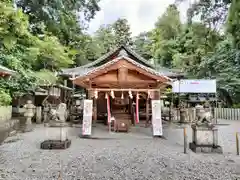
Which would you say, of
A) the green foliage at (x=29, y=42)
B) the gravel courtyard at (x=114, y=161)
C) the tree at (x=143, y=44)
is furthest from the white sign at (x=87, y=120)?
the tree at (x=143, y=44)

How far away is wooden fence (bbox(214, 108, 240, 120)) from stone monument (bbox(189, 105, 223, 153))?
423 inches

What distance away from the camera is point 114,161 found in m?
6.10

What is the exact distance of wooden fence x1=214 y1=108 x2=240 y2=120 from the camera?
691 inches

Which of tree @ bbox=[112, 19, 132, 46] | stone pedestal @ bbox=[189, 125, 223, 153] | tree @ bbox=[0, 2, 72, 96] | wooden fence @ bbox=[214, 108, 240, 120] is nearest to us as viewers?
tree @ bbox=[0, 2, 72, 96]

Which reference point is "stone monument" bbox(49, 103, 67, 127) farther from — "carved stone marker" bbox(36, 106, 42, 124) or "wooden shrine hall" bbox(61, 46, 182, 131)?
"carved stone marker" bbox(36, 106, 42, 124)

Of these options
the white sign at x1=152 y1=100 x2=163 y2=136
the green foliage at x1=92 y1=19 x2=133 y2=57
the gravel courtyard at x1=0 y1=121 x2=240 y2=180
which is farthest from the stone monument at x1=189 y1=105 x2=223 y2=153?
the green foliage at x1=92 y1=19 x2=133 y2=57

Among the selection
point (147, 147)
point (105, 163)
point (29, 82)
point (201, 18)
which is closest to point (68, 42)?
point (29, 82)

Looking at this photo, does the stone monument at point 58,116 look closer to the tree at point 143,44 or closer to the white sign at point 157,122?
the white sign at point 157,122

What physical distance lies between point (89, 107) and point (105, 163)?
165 inches

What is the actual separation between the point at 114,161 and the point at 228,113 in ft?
49.7

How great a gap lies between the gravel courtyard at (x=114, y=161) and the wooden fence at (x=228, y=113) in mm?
9534

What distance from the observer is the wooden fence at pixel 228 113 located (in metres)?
17.6

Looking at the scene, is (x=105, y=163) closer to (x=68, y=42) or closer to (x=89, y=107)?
(x=89, y=107)

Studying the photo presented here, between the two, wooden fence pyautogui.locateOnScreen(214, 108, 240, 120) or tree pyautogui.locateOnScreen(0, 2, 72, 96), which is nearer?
tree pyautogui.locateOnScreen(0, 2, 72, 96)
